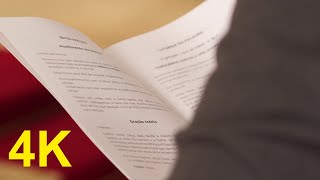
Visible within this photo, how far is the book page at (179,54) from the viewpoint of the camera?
0.51 meters

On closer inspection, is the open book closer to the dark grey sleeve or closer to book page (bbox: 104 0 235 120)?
book page (bbox: 104 0 235 120)

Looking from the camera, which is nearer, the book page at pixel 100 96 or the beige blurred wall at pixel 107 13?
the book page at pixel 100 96

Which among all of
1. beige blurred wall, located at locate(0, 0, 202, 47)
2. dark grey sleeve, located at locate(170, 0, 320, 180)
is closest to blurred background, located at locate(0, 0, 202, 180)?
beige blurred wall, located at locate(0, 0, 202, 47)

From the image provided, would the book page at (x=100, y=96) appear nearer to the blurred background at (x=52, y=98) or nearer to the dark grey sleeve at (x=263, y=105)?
the blurred background at (x=52, y=98)

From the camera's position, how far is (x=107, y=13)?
0.65 meters

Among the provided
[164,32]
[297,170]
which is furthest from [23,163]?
[297,170]

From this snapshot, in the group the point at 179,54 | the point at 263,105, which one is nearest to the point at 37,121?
the point at 179,54

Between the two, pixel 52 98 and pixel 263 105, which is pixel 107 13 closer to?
pixel 52 98

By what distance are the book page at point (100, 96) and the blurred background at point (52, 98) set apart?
3 centimetres

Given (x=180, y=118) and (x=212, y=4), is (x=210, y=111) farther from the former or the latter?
(x=212, y=4)

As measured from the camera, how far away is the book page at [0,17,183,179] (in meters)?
0.43

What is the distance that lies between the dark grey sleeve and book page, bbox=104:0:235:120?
25 cm

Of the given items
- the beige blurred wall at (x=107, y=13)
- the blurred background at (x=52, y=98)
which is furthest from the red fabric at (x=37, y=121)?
the beige blurred wall at (x=107, y=13)

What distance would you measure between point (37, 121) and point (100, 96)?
7 centimetres
